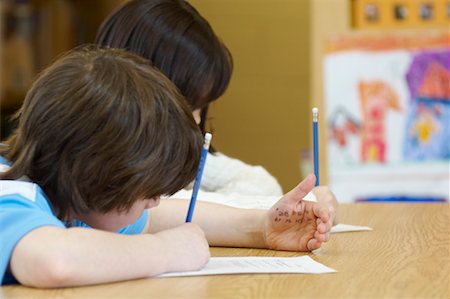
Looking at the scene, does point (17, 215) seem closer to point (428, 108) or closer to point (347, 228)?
point (347, 228)

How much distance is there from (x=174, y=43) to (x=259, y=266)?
0.66 meters

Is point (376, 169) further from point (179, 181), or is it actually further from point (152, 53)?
point (179, 181)

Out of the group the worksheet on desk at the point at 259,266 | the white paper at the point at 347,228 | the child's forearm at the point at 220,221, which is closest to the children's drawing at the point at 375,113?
the white paper at the point at 347,228

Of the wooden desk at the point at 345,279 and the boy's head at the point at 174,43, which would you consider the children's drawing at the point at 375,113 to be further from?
the wooden desk at the point at 345,279

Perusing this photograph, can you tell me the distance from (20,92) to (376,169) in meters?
1.96

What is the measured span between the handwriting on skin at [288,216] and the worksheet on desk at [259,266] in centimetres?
9

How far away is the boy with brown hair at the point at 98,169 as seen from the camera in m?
0.89

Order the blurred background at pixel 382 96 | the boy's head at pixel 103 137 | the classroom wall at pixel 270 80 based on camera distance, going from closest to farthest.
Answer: the boy's head at pixel 103 137, the blurred background at pixel 382 96, the classroom wall at pixel 270 80

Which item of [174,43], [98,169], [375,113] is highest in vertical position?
[174,43]

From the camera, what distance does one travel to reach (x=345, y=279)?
929 mm

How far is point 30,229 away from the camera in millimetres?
887

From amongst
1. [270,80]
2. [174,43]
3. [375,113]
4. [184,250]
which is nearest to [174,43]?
[174,43]

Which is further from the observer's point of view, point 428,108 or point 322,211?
point 428,108

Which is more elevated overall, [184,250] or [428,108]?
[184,250]
